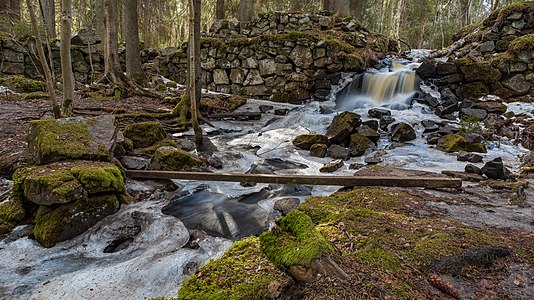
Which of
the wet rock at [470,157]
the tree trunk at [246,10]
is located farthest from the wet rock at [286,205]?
the tree trunk at [246,10]

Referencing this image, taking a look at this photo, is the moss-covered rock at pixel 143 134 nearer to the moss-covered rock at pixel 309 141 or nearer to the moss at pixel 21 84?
the moss-covered rock at pixel 309 141

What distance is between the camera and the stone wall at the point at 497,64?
33.2 ft

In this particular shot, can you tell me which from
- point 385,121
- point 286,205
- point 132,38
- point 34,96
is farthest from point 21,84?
point 385,121

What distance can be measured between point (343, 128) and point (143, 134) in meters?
4.91

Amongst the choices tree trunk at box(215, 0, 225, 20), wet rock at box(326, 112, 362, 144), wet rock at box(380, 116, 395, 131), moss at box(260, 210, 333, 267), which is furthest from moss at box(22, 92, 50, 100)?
moss at box(260, 210, 333, 267)

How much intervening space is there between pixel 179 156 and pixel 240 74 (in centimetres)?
907

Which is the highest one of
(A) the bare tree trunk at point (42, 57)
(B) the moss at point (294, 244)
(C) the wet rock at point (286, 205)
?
(A) the bare tree trunk at point (42, 57)

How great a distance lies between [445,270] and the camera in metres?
1.98

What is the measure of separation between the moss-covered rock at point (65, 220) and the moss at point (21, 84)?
10.1 meters

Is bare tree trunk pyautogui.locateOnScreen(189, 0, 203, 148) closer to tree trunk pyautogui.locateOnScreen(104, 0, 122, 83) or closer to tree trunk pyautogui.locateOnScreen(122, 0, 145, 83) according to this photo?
tree trunk pyautogui.locateOnScreen(104, 0, 122, 83)

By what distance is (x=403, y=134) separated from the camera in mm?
8211

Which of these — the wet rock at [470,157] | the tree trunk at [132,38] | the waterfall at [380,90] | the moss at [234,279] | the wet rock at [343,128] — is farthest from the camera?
the tree trunk at [132,38]

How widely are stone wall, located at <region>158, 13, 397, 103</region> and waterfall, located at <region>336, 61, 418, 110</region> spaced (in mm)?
670

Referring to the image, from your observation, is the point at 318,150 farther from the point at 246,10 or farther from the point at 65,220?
the point at 246,10
